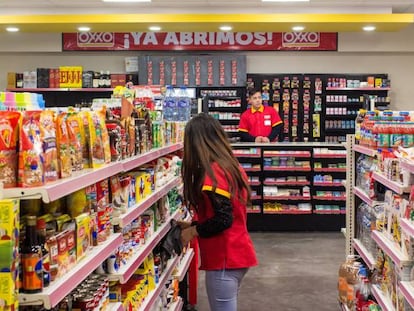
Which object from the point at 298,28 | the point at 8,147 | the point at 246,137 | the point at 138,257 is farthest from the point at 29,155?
the point at 298,28

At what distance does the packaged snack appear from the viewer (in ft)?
6.07

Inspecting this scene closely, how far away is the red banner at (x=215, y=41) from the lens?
37.0 feet

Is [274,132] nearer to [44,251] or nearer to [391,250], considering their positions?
[391,250]

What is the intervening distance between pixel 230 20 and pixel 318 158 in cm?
278

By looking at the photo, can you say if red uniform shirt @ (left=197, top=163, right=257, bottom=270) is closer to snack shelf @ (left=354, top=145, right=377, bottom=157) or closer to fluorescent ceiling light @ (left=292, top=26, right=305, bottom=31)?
snack shelf @ (left=354, top=145, right=377, bottom=157)

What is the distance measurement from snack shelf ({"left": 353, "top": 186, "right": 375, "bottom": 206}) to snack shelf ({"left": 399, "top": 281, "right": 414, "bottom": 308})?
1514mm

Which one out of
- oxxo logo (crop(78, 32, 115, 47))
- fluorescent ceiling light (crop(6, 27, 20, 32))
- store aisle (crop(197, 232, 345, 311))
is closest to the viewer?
store aisle (crop(197, 232, 345, 311))

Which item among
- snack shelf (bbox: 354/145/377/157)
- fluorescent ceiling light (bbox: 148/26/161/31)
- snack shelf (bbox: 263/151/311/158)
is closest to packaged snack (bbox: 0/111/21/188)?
snack shelf (bbox: 354/145/377/157)

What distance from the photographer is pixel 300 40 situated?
1128 cm

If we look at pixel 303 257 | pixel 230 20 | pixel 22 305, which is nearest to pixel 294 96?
pixel 230 20

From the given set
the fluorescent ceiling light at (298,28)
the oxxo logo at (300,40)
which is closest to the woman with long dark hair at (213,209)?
the fluorescent ceiling light at (298,28)

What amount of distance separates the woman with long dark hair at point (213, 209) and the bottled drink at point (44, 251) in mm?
1445

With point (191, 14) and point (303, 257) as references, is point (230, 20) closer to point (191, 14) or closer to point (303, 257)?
point (191, 14)

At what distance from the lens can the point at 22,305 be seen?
1.90 m
